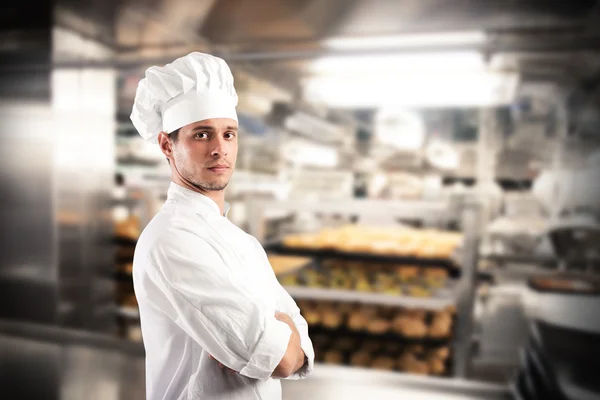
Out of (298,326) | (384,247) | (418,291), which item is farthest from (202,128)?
(418,291)

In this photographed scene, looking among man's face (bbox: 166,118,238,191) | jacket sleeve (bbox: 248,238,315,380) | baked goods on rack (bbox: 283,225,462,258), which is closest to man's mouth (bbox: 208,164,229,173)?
man's face (bbox: 166,118,238,191)

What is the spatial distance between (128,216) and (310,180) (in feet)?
4.60

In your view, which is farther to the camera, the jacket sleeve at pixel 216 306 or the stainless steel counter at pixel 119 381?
the stainless steel counter at pixel 119 381

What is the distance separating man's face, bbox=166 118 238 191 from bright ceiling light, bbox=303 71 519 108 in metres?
2.09

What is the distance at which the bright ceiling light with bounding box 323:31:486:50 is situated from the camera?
3.03 m

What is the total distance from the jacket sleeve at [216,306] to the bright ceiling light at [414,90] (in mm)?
2227

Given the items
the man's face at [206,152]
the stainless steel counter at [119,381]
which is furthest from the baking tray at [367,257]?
the man's face at [206,152]

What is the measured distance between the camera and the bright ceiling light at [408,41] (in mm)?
3025

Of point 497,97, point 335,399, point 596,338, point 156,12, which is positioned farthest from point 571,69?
point 156,12

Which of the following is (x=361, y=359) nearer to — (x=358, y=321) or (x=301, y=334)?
(x=358, y=321)

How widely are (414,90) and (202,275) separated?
2.30 metres

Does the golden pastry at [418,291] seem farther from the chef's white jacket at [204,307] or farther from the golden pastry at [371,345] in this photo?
the chef's white jacket at [204,307]

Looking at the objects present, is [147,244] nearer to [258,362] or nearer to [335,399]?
[258,362]

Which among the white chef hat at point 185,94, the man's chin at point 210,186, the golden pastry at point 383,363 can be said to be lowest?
the golden pastry at point 383,363
